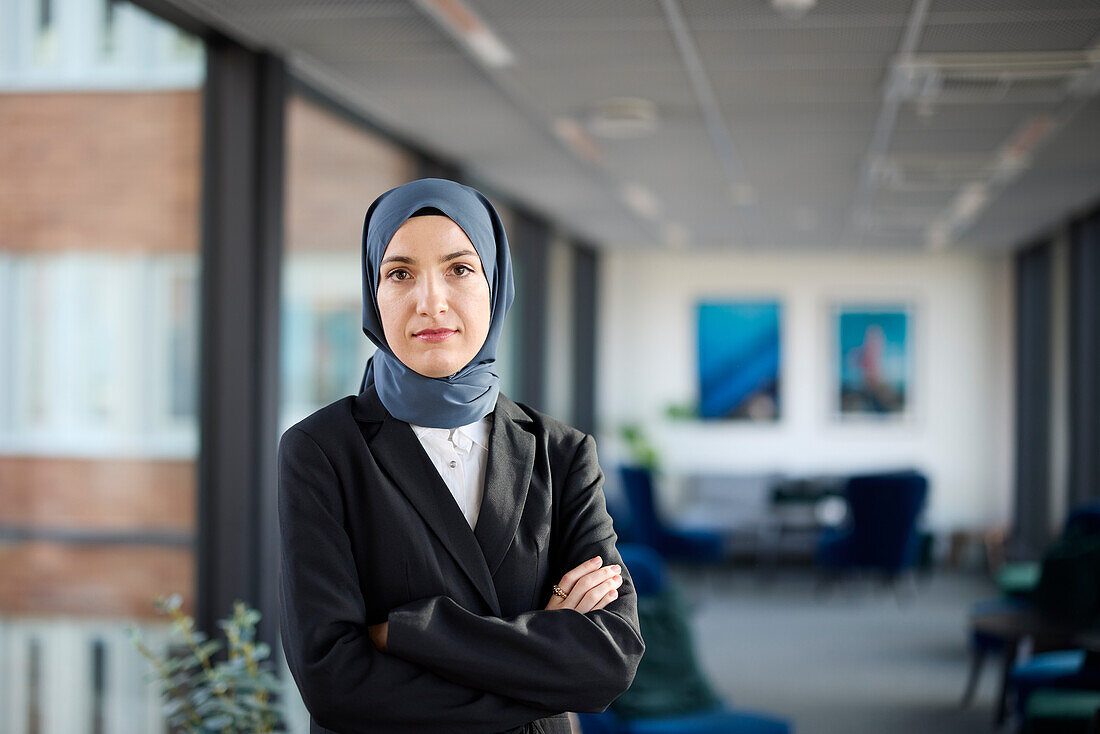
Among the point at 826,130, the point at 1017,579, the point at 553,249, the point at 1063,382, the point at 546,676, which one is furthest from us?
the point at 553,249

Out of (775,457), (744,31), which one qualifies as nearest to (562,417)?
(775,457)

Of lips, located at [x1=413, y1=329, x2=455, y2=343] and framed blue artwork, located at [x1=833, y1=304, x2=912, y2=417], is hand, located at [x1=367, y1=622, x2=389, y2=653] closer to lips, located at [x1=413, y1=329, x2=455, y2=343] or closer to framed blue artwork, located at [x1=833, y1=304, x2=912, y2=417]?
lips, located at [x1=413, y1=329, x2=455, y2=343]

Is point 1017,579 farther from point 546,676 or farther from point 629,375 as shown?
point 546,676

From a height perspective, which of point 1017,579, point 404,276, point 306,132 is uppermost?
point 306,132

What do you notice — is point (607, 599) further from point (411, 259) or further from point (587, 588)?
point (411, 259)

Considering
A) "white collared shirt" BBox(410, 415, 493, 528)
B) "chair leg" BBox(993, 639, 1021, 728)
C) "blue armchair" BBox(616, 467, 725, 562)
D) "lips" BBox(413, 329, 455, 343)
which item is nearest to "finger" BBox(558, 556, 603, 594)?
"white collared shirt" BBox(410, 415, 493, 528)

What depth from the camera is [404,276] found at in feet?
4.78

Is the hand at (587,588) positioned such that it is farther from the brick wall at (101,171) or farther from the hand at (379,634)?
the brick wall at (101,171)

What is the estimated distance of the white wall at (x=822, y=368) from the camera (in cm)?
1027

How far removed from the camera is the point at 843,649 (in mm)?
6766

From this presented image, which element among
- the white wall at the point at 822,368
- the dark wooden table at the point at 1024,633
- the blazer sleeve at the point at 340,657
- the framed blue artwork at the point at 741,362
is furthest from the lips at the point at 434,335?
the framed blue artwork at the point at 741,362

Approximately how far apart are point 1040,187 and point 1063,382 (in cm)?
250

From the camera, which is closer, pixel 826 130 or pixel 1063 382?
pixel 826 130

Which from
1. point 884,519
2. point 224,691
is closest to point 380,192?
point 224,691
